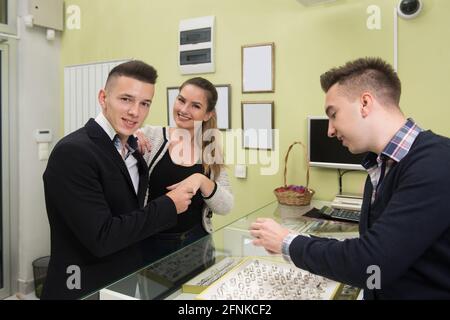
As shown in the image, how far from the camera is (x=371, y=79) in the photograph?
1.07 m

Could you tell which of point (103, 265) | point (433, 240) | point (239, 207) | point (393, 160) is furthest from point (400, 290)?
point (239, 207)

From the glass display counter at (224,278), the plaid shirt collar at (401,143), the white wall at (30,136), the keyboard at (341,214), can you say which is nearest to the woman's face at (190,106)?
the glass display counter at (224,278)

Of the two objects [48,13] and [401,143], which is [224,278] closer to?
[401,143]

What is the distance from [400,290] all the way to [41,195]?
3255mm

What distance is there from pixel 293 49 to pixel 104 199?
183 centimetres

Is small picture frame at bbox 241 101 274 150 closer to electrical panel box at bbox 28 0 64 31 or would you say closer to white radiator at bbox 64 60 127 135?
white radiator at bbox 64 60 127 135

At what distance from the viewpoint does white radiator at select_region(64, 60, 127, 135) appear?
320 centimetres

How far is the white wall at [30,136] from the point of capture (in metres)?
3.17

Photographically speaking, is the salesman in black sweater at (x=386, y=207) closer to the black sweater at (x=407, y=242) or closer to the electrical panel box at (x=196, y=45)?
the black sweater at (x=407, y=242)

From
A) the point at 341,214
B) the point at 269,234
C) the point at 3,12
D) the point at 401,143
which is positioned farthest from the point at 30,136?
the point at 401,143

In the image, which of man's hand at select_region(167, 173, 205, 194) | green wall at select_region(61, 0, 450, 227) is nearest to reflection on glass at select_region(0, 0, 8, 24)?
green wall at select_region(61, 0, 450, 227)

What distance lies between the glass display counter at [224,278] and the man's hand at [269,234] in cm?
11

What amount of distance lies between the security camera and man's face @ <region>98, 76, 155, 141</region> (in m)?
1.65

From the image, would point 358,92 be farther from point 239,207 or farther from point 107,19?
point 107,19
